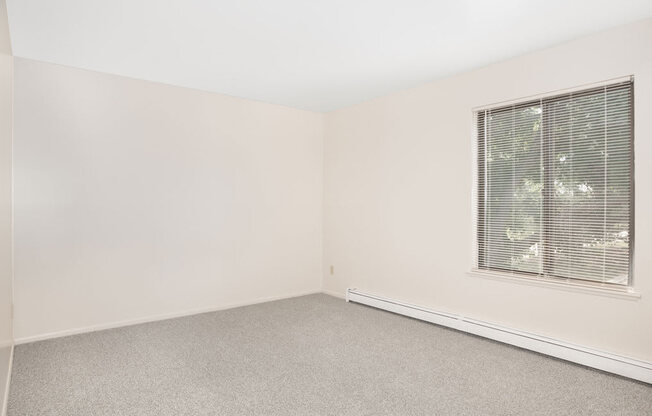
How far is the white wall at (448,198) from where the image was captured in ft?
9.19

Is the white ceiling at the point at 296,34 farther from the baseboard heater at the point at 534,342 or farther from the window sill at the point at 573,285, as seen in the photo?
the baseboard heater at the point at 534,342

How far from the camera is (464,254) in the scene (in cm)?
384

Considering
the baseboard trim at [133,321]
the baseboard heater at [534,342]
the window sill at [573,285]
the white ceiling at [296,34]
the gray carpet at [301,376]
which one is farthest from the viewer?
the baseboard trim at [133,321]

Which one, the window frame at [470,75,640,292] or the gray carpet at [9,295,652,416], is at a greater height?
the window frame at [470,75,640,292]

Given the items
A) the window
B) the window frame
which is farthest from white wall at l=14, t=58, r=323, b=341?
the window

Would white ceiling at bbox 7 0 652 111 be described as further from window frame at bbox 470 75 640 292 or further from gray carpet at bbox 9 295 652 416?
gray carpet at bbox 9 295 652 416

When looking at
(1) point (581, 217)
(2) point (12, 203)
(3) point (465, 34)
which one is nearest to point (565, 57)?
(3) point (465, 34)

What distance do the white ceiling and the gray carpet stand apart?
2.53m

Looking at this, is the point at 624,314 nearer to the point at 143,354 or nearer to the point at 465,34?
the point at 465,34

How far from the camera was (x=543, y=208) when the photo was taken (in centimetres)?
336

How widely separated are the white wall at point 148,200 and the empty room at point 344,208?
0.02 m

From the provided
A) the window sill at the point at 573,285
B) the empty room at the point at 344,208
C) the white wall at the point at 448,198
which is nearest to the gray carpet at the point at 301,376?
the empty room at the point at 344,208

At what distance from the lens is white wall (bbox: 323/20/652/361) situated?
2.80 metres

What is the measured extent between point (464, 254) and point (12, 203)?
4.12 meters
